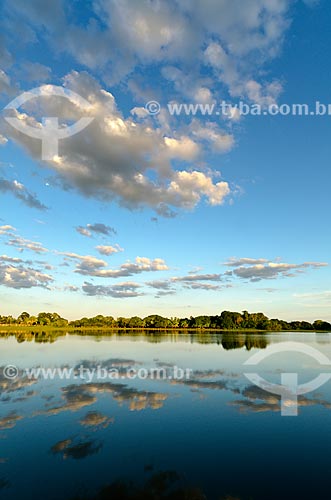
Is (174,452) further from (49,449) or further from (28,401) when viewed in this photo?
(28,401)

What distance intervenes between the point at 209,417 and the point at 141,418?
15.7 ft

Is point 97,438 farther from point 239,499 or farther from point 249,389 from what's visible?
point 249,389

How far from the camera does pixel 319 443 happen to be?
16.8 meters

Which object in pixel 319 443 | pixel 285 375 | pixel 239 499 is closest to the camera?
pixel 239 499

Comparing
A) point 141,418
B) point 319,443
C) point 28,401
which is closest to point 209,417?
point 141,418

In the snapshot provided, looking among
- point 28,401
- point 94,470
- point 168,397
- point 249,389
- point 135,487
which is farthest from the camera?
point 249,389

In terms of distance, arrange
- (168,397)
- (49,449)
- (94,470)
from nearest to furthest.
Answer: (94,470) → (49,449) → (168,397)

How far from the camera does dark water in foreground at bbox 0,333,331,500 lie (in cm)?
1228

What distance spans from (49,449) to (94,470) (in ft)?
11.8

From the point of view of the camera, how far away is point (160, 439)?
17094 millimetres

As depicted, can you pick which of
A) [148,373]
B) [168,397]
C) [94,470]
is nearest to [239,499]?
[94,470]

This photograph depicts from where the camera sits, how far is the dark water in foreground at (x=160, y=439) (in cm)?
1228

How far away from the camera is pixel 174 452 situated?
15438 mm

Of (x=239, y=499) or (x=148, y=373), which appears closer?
(x=239, y=499)
